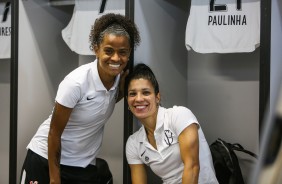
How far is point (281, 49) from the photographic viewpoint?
1733 millimetres

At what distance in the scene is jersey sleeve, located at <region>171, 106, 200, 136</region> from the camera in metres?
1.73

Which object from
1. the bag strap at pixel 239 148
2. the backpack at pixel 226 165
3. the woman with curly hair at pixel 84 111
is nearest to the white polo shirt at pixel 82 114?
the woman with curly hair at pixel 84 111

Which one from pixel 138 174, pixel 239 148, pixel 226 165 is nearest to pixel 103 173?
pixel 138 174

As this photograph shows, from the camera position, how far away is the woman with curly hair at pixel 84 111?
5.67ft

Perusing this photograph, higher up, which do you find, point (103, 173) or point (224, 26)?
point (224, 26)

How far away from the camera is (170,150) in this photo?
1794 millimetres

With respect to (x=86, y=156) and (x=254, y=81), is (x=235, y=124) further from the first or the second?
(x=86, y=156)

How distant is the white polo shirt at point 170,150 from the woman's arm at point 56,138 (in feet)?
1.27

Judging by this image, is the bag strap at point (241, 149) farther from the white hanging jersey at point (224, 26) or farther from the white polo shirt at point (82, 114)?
the white polo shirt at point (82, 114)

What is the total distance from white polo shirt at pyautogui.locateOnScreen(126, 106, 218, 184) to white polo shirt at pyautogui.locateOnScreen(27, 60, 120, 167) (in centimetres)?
23

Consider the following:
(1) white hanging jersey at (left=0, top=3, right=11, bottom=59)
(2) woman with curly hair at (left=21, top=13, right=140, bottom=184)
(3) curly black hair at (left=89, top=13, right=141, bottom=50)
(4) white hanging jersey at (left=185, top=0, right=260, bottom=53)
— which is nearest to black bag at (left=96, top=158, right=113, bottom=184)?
(2) woman with curly hair at (left=21, top=13, right=140, bottom=184)

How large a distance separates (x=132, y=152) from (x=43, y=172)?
1.57ft

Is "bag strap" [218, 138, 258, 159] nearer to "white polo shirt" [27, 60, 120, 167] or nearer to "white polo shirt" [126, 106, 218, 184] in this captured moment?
"white polo shirt" [126, 106, 218, 184]

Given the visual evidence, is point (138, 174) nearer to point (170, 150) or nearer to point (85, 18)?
point (170, 150)
